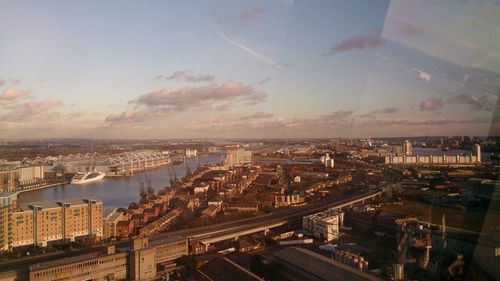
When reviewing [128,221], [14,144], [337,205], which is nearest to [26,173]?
[14,144]

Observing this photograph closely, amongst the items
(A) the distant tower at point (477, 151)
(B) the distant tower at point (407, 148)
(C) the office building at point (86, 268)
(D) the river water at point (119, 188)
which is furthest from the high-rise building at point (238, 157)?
(C) the office building at point (86, 268)

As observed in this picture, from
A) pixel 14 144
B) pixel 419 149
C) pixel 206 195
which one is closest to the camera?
pixel 14 144

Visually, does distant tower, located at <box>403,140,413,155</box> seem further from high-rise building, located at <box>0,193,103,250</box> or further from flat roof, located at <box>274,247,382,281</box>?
high-rise building, located at <box>0,193,103,250</box>

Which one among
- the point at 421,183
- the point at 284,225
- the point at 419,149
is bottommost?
the point at 284,225

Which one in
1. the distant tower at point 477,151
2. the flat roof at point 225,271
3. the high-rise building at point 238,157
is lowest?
the flat roof at point 225,271

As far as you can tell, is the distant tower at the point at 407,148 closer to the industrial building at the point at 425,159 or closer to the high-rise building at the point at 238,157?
the industrial building at the point at 425,159

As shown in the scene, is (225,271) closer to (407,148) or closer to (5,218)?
(5,218)

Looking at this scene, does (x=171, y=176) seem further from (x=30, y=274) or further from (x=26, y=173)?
(x=30, y=274)
